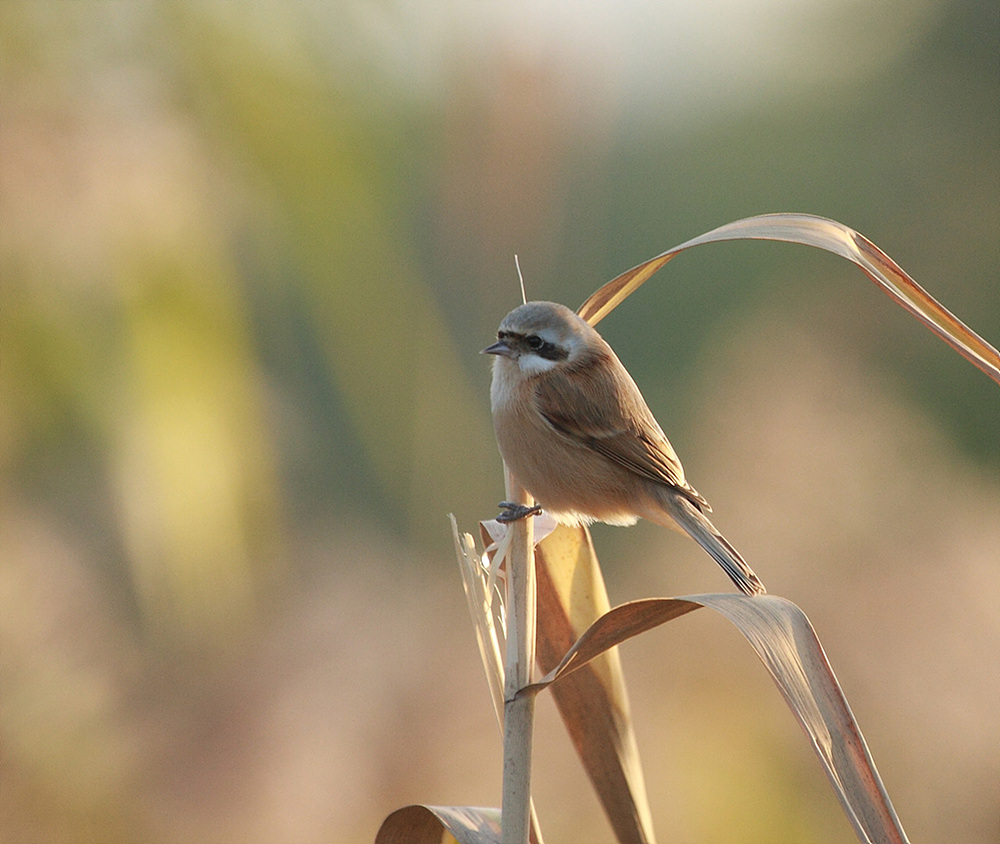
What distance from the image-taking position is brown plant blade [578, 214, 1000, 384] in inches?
42.4

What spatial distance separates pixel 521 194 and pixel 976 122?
9.43ft

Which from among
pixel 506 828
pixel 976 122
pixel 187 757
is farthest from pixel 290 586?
pixel 976 122

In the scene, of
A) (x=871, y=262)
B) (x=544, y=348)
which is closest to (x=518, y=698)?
(x=871, y=262)

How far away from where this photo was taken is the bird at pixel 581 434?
1.69 m

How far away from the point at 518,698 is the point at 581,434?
2.68ft

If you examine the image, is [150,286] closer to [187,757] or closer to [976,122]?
[187,757]

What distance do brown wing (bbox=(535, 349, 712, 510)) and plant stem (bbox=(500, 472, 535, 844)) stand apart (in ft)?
1.88

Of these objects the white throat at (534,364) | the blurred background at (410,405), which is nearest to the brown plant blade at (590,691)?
the white throat at (534,364)

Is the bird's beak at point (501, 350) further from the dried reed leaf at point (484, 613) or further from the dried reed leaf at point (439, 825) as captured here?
the dried reed leaf at point (439, 825)

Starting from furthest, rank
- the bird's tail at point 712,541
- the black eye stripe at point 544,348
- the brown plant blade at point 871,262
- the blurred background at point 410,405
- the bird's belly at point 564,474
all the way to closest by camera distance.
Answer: the blurred background at point 410,405, the black eye stripe at point 544,348, the bird's belly at point 564,474, the bird's tail at point 712,541, the brown plant blade at point 871,262

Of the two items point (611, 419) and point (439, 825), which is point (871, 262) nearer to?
point (611, 419)

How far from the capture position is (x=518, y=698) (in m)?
1.13

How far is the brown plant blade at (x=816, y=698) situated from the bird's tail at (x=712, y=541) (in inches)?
15.8

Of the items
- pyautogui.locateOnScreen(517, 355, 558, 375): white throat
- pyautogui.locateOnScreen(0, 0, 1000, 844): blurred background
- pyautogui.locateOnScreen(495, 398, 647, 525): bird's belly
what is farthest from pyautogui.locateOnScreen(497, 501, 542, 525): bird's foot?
pyautogui.locateOnScreen(0, 0, 1000, 844): blurred background
